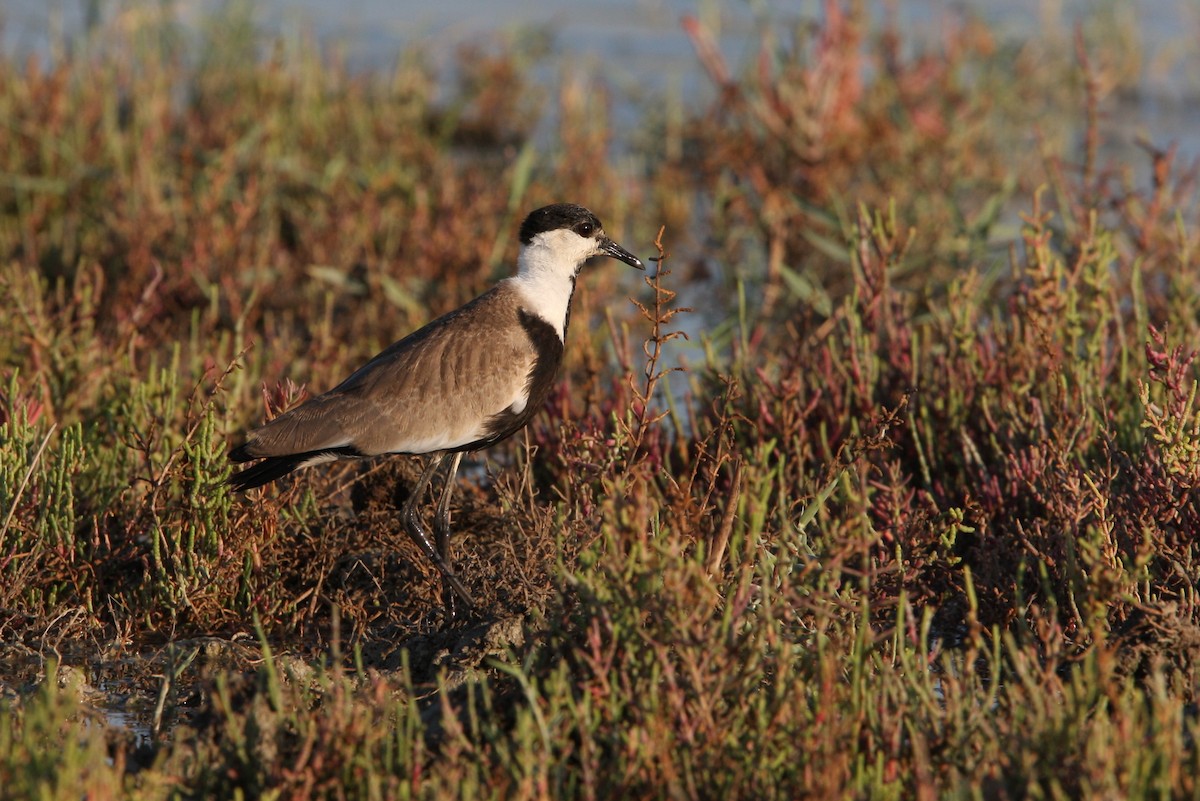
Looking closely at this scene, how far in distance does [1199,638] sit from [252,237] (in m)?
4.78

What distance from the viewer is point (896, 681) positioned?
10.8 feet

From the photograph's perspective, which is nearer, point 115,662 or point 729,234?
point 115,662

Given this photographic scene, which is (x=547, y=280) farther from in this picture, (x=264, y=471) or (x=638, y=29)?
(x=638, y=29)

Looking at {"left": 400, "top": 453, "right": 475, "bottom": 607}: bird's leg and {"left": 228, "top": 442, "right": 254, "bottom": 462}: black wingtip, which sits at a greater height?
{"left": 228, "top": 442, "right": 254, "bottom": 462}: black wingtip

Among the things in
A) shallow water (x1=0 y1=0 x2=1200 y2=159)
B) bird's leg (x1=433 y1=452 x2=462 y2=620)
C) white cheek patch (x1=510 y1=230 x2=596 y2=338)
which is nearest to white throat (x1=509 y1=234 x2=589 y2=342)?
white cheek patch (x1=510 y1=230 x2=596 y2=338)

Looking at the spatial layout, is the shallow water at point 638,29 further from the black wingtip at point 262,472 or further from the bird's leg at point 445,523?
the black wingtip at point 262,472

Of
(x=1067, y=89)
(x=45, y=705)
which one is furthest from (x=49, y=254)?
(x=1067, y=89)

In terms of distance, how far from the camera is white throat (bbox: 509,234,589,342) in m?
5.03

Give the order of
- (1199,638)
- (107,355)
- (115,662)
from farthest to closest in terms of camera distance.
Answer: (107,355), (115,662), (1199,638)

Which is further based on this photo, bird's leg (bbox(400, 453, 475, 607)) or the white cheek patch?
the white cheek patch

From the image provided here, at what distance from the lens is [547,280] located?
5.09 m

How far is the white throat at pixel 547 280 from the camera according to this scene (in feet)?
16.5

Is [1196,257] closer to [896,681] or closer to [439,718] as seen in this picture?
[896,681]

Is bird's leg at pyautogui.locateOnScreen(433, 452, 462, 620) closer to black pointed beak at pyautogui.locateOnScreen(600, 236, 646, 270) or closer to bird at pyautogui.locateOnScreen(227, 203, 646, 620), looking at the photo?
bird at pyautogui.locateOnScreen(227, 203, 646, 620)
